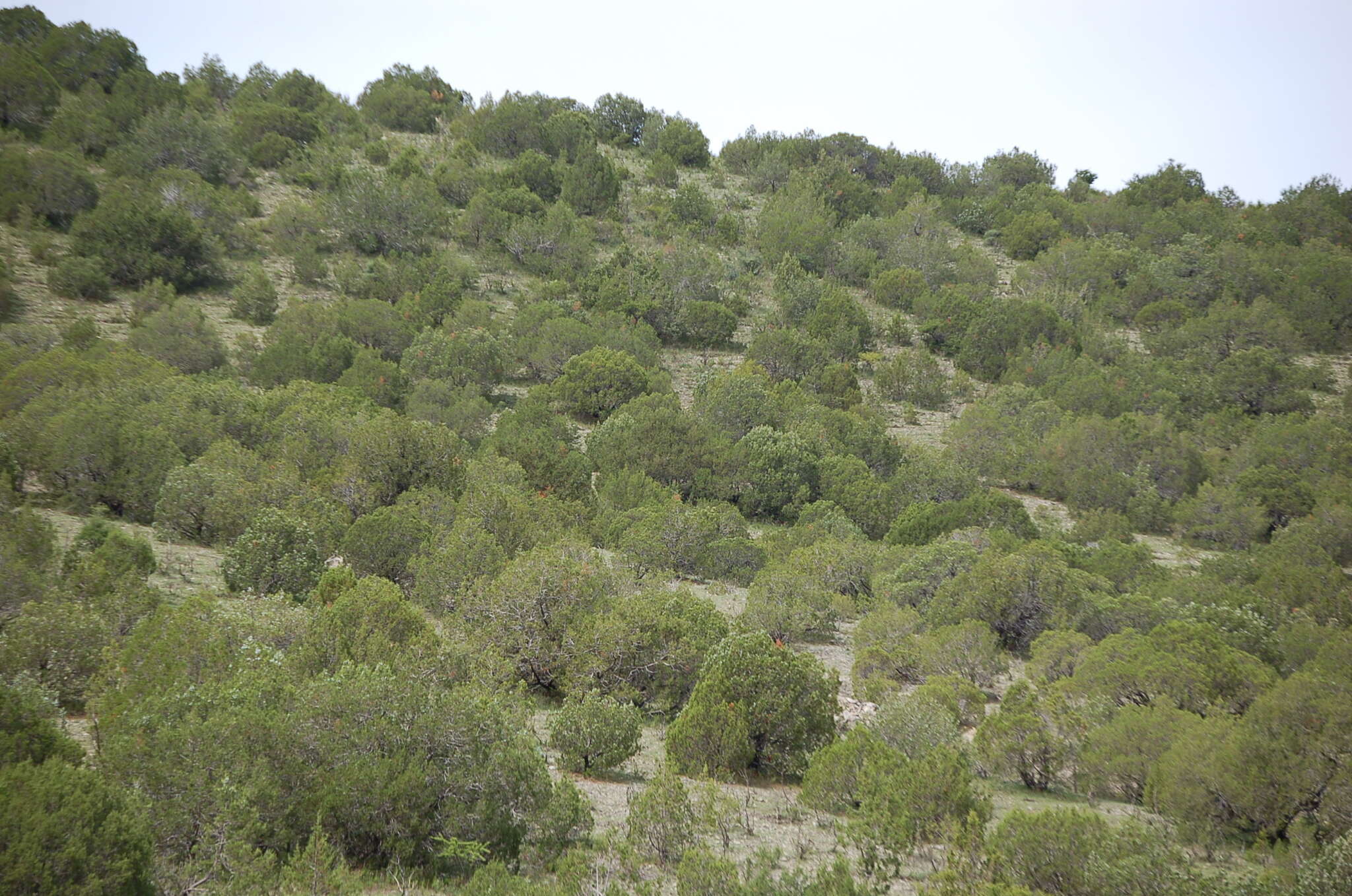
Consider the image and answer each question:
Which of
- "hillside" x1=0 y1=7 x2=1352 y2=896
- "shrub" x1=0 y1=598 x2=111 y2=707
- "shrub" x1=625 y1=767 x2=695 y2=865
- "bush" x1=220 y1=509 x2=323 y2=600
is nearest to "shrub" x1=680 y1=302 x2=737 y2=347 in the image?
"hillside" x1=0 y1=7 x2=1352 y2=896

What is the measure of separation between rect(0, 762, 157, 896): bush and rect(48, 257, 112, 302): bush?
33.6m

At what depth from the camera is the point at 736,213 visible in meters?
60.8

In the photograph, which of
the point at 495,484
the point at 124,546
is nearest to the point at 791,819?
the point at 124,546

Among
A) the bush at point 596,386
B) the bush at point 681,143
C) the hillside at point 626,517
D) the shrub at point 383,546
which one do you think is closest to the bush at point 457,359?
the hillside at point 626,517

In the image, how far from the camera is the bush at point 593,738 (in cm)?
1152

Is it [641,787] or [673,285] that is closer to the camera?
[641,787]

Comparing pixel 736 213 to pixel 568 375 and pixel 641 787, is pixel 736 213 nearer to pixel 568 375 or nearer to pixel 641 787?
pixel 568 375

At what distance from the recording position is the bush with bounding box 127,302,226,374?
32.1m

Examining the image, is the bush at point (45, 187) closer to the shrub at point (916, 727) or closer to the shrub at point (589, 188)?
the shrub at point (589, 188)

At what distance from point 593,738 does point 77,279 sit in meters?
32.8

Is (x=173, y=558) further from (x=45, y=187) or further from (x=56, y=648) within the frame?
(x=45, y=187)

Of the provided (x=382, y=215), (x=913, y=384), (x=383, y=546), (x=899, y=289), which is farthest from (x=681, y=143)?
(x=383, y=546)

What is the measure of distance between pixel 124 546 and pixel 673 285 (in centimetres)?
3547

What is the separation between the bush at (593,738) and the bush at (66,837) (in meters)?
5.35
